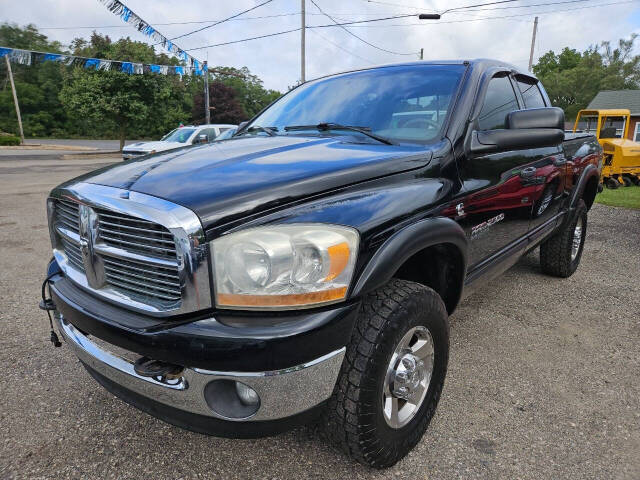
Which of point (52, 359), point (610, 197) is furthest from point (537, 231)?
point (610, 197)

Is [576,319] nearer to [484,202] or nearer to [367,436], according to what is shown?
[484,202]

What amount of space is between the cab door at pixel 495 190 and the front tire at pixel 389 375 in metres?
0.62

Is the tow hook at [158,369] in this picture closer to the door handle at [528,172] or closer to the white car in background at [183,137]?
the door handle at [528,172]

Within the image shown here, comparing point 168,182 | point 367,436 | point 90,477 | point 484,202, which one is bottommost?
point 90,477

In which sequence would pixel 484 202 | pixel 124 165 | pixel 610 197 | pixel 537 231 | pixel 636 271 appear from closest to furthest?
pixel 124 165
pixel 484 202
pixel 537 231
pixel 636 271
pixel 610 197

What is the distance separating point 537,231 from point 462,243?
1430mm

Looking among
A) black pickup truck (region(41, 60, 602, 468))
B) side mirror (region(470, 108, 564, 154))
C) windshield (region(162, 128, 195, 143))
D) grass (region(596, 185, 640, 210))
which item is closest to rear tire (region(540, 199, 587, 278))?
side mirror (region(470, 108, 564, 154))

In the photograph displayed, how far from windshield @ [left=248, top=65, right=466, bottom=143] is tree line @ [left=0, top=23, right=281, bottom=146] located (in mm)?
24247

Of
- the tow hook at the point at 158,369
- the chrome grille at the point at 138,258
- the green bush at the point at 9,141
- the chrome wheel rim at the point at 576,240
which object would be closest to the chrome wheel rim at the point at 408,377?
the tow hook at the point at 158,369

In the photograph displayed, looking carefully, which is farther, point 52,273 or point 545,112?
point 545,112

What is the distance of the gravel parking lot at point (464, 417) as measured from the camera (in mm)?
1851

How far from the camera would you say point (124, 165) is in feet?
6.46

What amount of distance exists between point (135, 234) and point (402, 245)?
957 millimetres

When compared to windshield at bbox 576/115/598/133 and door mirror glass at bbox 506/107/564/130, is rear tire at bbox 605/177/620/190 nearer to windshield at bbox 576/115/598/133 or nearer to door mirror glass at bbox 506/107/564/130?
windshield at bbox 576/115/598/133
